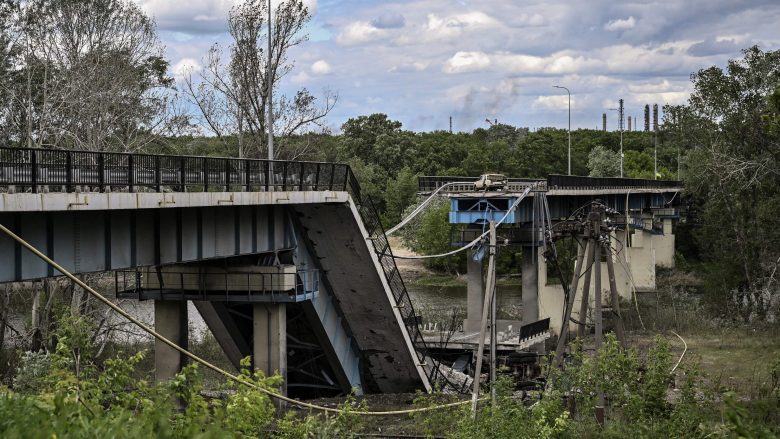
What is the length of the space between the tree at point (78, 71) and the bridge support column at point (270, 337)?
427 inches

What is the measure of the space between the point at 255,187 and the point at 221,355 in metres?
19.3

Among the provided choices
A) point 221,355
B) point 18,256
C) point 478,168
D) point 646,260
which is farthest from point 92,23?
point 478,168

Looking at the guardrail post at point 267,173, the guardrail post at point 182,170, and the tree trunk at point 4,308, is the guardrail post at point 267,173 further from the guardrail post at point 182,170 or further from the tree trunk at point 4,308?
the tree trunk at point 4,308

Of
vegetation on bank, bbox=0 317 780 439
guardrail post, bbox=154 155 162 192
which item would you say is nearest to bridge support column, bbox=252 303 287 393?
vegetation on bank, bbox=0 317 780 439

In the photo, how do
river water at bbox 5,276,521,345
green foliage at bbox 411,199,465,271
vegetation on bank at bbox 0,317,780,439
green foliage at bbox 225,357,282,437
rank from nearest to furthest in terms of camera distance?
vegetation on bank at bbox 0,317,780,439, green foliage at bbox 225,357,282,437, river water at bbox 5,276,521,345, green foliage at bbox 411,199,465,271

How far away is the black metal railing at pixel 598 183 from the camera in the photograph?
1966 inches

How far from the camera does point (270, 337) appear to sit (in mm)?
25812

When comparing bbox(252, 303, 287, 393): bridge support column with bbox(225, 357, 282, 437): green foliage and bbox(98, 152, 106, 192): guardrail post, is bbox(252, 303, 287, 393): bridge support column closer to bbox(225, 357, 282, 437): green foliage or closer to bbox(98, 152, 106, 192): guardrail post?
bbox(98, 152, 106, 192): guardrail post

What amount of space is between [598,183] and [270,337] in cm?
3945

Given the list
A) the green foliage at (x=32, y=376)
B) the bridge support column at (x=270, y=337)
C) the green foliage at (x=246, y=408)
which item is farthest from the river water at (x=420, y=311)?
the green foliage at (x=246, y=408)

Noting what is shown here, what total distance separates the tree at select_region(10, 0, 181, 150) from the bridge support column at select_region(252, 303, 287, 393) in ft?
35.5

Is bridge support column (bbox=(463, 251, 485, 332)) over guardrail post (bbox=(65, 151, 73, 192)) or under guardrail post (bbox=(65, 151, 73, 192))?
under

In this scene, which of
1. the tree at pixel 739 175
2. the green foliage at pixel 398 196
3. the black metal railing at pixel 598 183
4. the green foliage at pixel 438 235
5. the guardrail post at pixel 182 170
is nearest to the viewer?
Answer: the guardrail post at pixel 182 170

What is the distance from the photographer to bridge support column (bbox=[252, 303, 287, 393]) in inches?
1013
